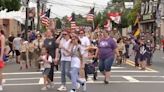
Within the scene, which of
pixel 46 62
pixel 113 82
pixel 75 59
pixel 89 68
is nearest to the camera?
pixel 75 59

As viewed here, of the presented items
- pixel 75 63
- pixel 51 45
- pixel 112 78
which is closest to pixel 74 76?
pixel 75 63

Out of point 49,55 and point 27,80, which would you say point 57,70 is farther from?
point 49,55

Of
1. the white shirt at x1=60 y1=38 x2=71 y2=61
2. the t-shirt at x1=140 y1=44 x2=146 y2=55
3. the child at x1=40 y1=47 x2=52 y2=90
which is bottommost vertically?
the t-shirt at x1=140 y1=44 x2=146 y2=55

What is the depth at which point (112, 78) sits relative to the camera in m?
19.0

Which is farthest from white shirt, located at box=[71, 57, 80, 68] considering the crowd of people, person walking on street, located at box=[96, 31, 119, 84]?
person walking on street, located at box=[96, 31, 119, 84]

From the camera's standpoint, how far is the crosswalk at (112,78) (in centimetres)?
1773

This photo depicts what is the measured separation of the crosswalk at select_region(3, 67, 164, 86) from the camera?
1773 cm

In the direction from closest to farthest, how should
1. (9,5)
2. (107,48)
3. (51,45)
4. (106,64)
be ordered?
(51,45) < (106,64) < (107,48) < (9,5)

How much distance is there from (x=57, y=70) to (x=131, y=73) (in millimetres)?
3174

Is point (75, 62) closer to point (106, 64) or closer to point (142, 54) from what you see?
point (106, 64)

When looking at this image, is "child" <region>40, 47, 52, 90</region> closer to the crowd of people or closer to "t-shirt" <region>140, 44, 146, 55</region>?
the crowd of people

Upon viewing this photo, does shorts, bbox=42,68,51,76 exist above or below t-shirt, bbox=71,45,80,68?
below

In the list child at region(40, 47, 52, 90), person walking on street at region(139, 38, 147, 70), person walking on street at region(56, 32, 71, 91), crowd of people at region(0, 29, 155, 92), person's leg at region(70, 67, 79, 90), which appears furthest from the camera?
person walking on street at region(139, 38, 147, 70)

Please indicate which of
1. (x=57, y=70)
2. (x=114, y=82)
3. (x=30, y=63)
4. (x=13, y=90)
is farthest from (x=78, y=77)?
(x=30, y=63)
